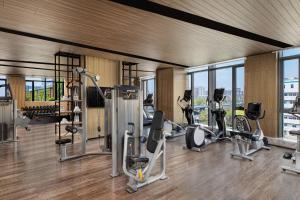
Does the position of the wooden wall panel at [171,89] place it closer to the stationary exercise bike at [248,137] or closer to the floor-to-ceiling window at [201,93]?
the floor-to-ceiling window at [201,93]

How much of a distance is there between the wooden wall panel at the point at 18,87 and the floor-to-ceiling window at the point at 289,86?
1292cm

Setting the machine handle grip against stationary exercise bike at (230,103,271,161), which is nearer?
the machine handle grip

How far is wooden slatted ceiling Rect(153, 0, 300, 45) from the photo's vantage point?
272 centimetres

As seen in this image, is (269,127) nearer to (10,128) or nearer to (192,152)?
(192,152)

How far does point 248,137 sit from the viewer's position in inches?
173

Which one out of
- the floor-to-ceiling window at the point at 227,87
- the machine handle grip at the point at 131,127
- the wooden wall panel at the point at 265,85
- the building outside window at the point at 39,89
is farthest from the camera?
the building outside window at the point at 39,89

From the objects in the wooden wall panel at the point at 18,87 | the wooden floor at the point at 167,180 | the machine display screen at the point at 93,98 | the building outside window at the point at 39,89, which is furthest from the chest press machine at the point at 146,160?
the wooden wall panel at the point at 18,87

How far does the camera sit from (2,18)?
328 cm

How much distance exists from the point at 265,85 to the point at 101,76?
5.07 meters

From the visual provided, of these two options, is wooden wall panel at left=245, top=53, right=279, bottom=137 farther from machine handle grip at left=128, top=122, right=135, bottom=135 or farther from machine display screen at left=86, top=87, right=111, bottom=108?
machine display screen at left=86, top=87, right=111, bottom=108

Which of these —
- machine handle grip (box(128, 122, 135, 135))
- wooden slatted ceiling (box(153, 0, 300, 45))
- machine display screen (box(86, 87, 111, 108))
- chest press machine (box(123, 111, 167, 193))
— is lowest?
chest press machine (box(123, 111, 167, 193))

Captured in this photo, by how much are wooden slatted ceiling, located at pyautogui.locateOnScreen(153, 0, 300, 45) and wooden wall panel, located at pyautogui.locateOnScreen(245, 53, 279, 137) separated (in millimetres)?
1789

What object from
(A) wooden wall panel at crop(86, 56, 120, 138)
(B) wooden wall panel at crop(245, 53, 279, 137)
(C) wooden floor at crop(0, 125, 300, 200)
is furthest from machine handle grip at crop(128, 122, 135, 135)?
(B) wooden wall panel at crop(245, 53, 279, 137)

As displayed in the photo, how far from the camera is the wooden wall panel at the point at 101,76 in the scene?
6340mm
